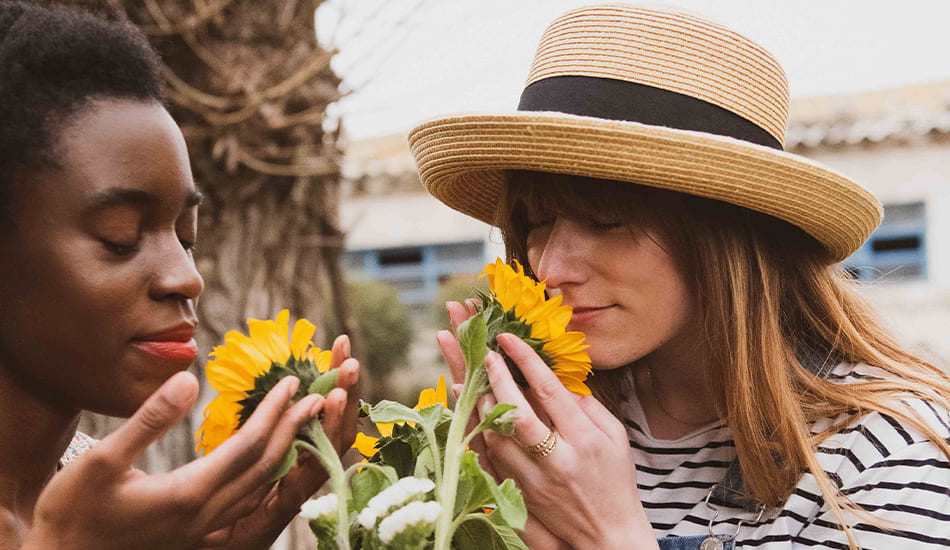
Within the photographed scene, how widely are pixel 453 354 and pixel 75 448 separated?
2.36ft

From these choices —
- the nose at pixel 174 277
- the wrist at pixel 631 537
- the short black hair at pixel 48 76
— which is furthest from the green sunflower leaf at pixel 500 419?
the short black hair at pixel 48 76

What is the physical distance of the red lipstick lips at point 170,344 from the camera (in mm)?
1068

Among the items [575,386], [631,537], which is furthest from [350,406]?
[631,537]

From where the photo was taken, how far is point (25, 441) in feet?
3.68

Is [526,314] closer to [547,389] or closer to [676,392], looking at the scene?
[547,389]

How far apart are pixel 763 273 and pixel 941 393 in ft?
1.28

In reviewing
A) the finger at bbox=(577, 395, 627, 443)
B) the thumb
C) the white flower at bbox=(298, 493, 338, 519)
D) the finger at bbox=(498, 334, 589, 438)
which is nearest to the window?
the finger at bbox=(577, 395, 627, 443)

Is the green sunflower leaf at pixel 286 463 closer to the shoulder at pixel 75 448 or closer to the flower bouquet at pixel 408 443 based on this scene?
the flower bouquet at pixel 408 443

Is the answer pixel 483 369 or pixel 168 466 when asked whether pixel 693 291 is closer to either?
pixel 483 369

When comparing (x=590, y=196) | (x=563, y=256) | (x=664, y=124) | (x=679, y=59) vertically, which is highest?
(x=679, y=59)

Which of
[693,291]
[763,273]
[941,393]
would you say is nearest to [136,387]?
[693,291]

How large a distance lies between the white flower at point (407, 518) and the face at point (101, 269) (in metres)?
0.41

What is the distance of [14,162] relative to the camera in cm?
102

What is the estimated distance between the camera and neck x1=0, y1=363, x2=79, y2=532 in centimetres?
109
